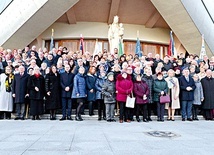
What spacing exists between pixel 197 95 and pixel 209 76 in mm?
839

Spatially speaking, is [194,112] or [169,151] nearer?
[169,151]

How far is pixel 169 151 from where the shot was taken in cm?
360

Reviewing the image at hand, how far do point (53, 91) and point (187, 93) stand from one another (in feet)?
13.3

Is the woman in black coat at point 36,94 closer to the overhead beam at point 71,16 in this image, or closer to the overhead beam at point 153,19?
the overhead beam at point 71,16

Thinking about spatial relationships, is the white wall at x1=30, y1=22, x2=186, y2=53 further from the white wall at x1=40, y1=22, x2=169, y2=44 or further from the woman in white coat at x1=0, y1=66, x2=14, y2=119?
the woman in white coat at x1=0, y1=66, x2=14, y2=119

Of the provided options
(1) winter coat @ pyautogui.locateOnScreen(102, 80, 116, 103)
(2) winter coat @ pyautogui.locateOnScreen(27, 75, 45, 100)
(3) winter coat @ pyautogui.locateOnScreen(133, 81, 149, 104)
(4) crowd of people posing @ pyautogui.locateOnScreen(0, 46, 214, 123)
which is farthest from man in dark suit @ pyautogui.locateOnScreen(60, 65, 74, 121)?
(3) winter coat @ pyautogui.locateOnScreen(133, 81, 149, 104)

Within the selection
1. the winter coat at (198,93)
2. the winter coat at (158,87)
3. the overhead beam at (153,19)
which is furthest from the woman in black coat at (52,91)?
the overhead beam at (153,19)

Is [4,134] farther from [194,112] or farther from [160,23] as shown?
[160,23]

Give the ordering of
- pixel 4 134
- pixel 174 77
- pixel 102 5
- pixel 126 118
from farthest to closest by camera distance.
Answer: pixel 102 5
pixel 174 77
pixel 126 118
pixel 4 134

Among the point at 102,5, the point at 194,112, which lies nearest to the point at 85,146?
the point at 194,112

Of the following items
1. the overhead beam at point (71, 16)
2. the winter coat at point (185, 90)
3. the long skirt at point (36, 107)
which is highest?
the overhead beam at point (71, 16)

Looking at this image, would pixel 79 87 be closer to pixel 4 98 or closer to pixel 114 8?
pixel 4 98

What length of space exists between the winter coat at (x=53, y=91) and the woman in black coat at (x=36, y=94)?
0.19 meters

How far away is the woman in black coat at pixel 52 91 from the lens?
293 inches
